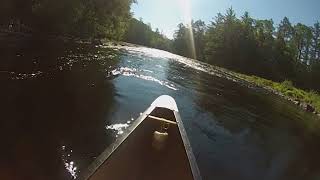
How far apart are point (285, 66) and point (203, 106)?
6447 cm

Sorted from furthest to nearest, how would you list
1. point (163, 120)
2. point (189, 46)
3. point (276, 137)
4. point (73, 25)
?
point (189, 46)
point (73, 25)
point (276, 137)
point (163, 120)

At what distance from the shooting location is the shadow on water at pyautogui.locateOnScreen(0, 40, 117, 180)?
723 centimetres

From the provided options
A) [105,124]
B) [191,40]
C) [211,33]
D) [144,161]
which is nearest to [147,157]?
[144,161]

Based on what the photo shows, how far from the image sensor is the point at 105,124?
427 inches

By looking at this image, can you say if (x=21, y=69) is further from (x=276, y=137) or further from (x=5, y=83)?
(x=276, y=137)

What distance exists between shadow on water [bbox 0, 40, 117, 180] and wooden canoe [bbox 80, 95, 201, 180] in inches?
69.9

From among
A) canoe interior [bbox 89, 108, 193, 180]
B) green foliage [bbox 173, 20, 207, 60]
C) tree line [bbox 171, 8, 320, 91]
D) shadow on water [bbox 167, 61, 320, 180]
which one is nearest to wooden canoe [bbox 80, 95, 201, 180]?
canoe interior [bbox 89, 108, 193, 180]

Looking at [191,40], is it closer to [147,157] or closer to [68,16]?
[68,16]

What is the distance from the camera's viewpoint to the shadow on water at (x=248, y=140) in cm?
1031

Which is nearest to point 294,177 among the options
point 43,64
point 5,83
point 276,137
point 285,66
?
point 276,137

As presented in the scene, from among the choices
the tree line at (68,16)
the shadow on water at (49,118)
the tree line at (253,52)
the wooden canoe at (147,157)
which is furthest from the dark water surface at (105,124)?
the tree line at (253,52)

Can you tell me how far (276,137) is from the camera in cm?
1543

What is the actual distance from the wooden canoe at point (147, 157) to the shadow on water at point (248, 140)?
2670 millimetres

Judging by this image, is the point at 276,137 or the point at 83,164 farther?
the point at 276,137
